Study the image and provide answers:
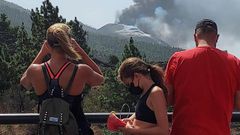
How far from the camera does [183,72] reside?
351 cm

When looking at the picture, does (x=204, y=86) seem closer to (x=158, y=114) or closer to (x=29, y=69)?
(x=158, y=114)

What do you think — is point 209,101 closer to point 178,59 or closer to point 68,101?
point 178,59

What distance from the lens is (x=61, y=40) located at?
3432 millimetres

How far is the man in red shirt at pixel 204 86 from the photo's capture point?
3.46 m

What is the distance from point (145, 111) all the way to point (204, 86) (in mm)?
461

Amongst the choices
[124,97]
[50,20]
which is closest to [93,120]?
→ [124,97]

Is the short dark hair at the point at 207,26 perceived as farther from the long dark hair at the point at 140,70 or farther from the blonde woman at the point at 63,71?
the blonde woman at the point at 63,71

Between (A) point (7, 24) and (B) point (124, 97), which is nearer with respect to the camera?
(B) point (124, 97)

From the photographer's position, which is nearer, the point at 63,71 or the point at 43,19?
the point at 63,71

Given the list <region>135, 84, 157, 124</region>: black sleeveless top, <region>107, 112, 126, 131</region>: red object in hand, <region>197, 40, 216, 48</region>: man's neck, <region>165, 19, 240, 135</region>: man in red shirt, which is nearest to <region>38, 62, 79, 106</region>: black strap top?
<region>107, 112, 126, 131</region>: red object in hand

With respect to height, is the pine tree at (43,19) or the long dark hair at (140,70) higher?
the pine tree at (43,19)

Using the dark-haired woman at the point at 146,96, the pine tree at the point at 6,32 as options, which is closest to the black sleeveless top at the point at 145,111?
the dark-haired woman at the point at 146,96

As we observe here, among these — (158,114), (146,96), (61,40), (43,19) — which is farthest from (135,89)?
(43,19)

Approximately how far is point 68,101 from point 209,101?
0.92 metres
